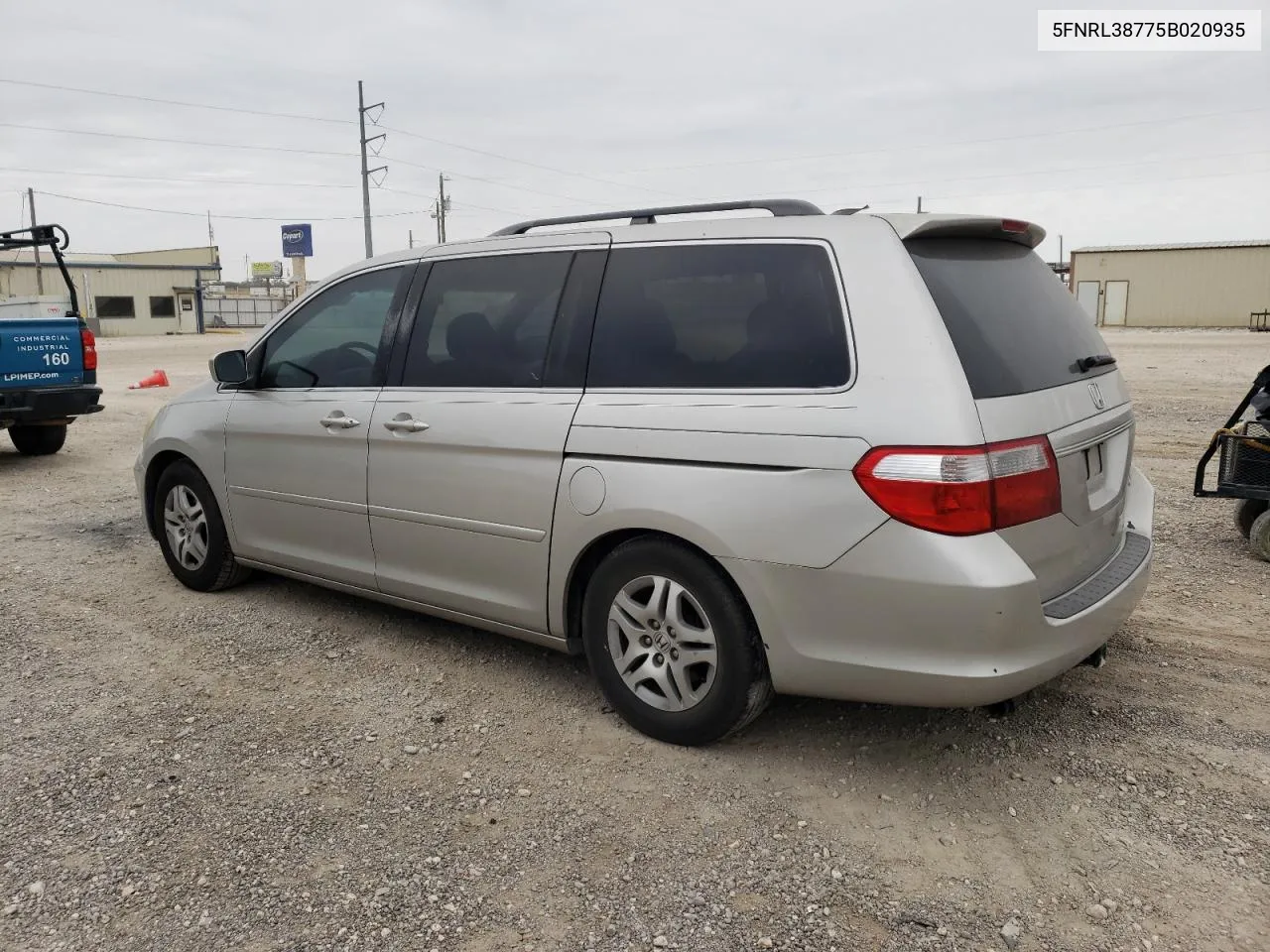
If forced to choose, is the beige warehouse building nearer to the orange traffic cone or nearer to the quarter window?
the orange traffic cone

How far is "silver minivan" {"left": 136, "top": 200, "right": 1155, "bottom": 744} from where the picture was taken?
2826 mm

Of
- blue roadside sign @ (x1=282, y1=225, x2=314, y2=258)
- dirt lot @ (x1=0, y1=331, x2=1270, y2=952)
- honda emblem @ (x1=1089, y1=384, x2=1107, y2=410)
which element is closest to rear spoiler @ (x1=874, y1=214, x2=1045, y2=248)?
honda emblem @ (x1=1089, y1=384, x2=1107, y2=410)

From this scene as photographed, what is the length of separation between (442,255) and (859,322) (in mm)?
1970

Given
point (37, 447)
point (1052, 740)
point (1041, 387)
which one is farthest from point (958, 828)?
point (37, 447)

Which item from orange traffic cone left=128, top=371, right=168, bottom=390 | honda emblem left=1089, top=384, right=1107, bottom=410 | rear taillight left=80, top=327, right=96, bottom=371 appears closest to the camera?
honda emblem left=1089, top=384, right=1107, bottom=410

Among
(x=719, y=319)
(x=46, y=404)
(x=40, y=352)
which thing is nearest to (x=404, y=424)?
(x=719, y=319)

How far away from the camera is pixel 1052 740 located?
3.43 meters

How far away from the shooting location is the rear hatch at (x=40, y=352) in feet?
28.8

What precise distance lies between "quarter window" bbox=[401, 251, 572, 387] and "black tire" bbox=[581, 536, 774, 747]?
0.83 meters

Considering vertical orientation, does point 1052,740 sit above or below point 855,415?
below

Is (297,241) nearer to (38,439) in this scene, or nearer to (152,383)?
(152,383)

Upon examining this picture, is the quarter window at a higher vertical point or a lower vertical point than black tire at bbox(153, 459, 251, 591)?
higher

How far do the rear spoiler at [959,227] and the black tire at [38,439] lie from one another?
9519 mm

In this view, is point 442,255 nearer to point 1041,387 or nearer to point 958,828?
point 1041,387
